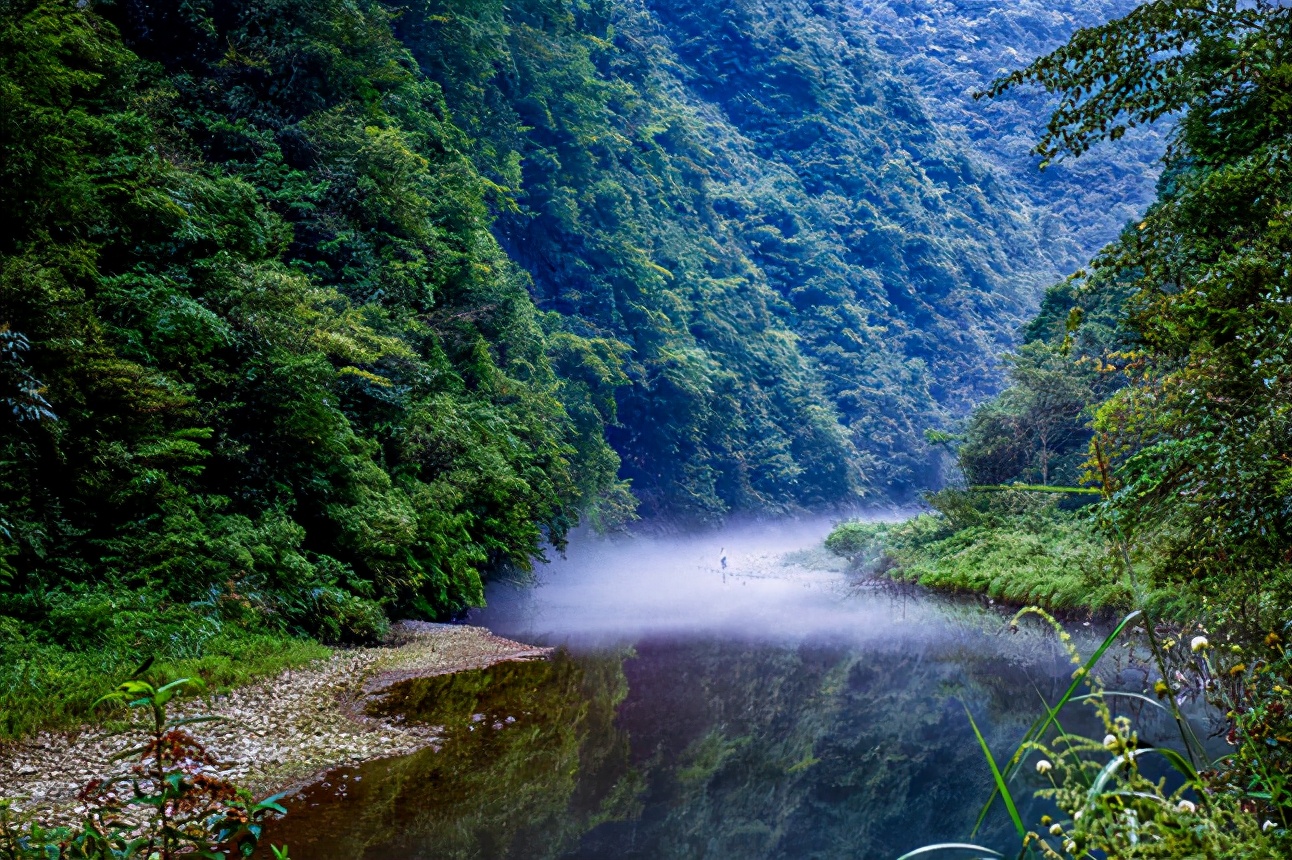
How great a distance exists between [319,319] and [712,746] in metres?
7.32

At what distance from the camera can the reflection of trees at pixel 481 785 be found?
17.4 feet

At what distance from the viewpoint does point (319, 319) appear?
11.5 meters

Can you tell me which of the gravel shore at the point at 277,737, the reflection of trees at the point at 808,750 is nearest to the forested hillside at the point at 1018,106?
the reflection of trees at the point at 808,750

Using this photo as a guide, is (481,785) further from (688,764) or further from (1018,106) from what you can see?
(1018,106)

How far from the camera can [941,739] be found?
8.10 metres

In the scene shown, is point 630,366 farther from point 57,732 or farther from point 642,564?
point 57,732

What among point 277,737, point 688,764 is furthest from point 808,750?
point 277,737

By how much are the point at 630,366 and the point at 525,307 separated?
464 inches

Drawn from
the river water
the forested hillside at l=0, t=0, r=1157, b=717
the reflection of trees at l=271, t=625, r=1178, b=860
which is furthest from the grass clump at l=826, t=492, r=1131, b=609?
the forested hillside at l=0, t=0, r=1157, b=717

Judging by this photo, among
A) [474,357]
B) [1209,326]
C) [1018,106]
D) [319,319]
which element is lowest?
[1209,326]

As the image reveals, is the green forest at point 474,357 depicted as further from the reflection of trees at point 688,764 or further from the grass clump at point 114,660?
the reflection of trees at point 688,764

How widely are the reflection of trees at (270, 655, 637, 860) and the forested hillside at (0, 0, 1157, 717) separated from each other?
7.60 feet

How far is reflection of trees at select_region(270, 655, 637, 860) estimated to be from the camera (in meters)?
5.32

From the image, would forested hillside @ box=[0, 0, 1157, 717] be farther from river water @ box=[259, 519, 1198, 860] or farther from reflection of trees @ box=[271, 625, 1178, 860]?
reflection of trees @ box=[271, 625, 1178, 860]
